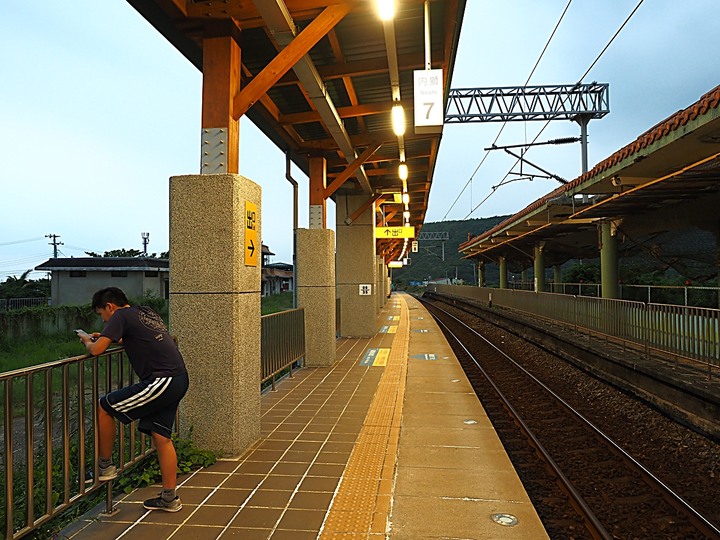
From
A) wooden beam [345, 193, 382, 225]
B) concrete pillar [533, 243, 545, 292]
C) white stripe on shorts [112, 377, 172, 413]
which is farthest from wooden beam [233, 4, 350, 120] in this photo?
concrete pillar [533, 243, 545, 292]

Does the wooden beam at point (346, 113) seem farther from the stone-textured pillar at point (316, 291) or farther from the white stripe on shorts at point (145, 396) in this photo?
the white stripe on shorts at point (145, 396)

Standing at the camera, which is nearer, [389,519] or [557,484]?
[389,519]

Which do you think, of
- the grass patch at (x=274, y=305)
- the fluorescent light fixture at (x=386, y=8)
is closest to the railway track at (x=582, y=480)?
the fluorescent light fixture at (x=386, y=8)

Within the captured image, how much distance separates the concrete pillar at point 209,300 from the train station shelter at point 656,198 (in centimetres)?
672

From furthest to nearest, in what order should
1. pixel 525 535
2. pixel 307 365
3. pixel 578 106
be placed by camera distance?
pixel 578 106 < pixel 307 365 < pixel 525 535

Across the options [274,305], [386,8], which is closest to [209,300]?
[386,8]

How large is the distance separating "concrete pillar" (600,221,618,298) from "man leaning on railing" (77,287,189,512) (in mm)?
15056

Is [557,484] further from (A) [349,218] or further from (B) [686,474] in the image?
(A) [349,218]

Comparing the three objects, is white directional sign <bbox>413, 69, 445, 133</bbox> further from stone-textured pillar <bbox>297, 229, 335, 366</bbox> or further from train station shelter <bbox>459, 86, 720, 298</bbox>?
stone-textured pillar <bbox>297, 229, 335, 366</bbox>

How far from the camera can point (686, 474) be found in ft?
18.2

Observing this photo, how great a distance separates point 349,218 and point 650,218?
8.43 m

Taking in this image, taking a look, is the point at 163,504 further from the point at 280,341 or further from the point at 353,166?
the point at 353,166

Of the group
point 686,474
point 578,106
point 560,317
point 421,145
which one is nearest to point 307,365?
point 421,145

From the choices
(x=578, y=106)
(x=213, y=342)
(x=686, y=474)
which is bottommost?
(x=686, y=474)
